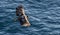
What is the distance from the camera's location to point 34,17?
20.4 metres

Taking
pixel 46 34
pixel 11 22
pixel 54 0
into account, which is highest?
pixel 54 0

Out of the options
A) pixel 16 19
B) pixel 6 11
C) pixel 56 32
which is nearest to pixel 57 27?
pixel 56 32

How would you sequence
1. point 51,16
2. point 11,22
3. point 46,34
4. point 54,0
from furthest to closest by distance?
point 54,0 → point 51,16 → point 11,22 → point 46,34

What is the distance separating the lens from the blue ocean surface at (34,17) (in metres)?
18.3

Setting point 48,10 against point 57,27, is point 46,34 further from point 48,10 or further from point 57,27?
point 48,10

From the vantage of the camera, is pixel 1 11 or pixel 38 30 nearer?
pixel 38 30

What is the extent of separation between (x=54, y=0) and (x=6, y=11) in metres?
5.91

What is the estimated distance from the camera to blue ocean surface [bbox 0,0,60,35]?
1834 cm

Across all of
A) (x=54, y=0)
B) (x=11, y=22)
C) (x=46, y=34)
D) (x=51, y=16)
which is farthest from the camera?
(x=54, y=0)

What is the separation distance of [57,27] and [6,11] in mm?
5794

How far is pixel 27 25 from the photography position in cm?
1878

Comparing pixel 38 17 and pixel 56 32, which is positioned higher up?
pixel 38 17

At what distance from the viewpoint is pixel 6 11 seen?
2134 centimetres

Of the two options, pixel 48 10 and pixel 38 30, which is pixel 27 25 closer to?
pixel 38 30
